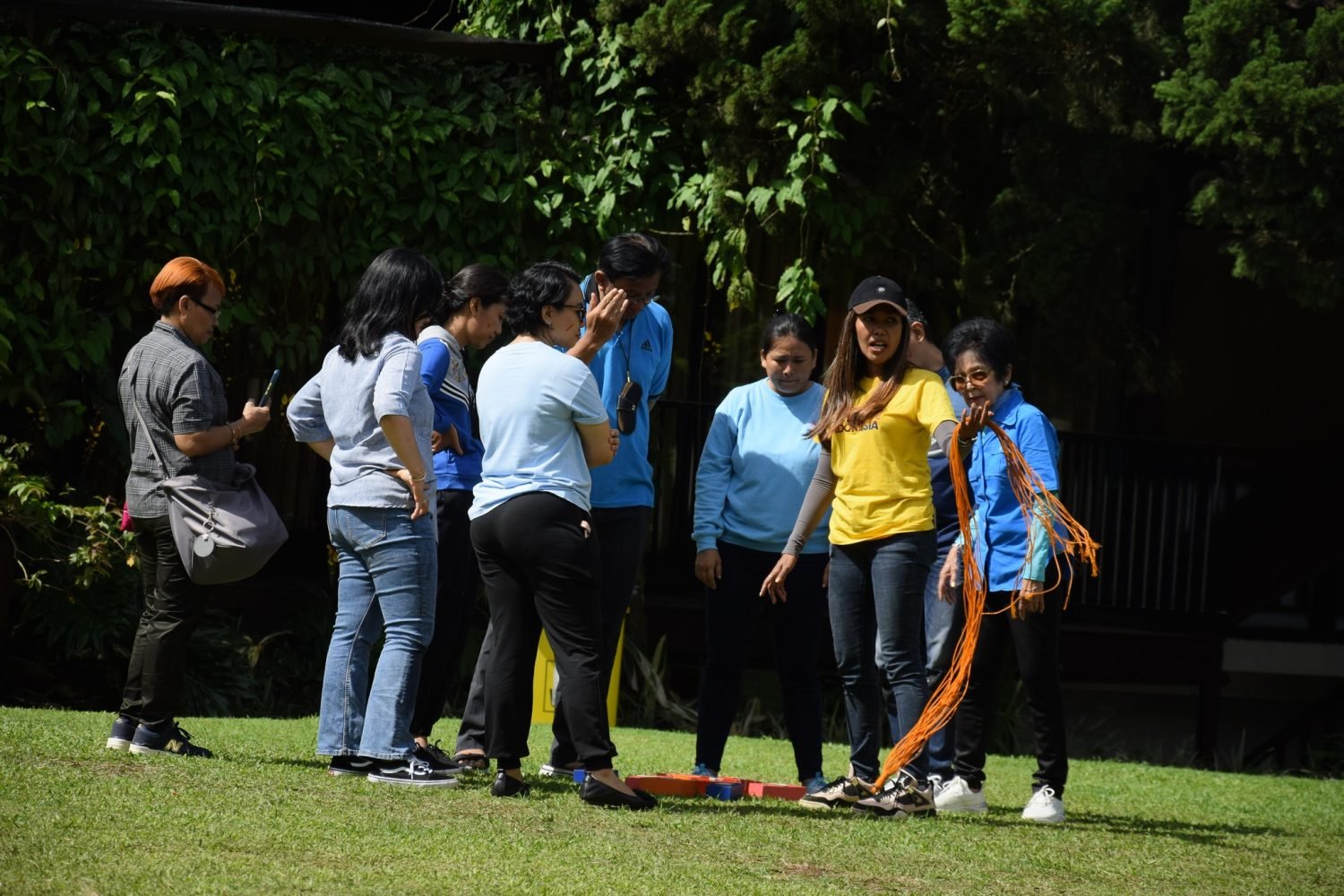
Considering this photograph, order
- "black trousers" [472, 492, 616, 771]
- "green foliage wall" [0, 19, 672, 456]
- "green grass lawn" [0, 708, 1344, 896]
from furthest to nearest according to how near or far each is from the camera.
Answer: "green foliage wall" [0, 19, 672, 456] → "black trousers" [472, 492, 616, 771] → "green grass lawn" [0, 708, 1344, 896]

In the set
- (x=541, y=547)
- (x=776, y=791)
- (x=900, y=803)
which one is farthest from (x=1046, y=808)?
(x=541, y=547)

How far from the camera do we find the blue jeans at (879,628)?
18.2 ft

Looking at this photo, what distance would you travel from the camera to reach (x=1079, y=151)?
1005 centimetres

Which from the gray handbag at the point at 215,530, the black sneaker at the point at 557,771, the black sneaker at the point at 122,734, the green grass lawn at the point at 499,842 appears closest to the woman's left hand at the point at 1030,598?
the green grass lawn at the point at 499,842

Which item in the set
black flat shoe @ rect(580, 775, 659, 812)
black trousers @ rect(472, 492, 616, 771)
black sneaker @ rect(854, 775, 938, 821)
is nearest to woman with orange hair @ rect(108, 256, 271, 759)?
black trousers @ rect(472, 492, 616, 771)

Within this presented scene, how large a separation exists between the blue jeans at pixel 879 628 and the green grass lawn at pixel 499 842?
0.36 m

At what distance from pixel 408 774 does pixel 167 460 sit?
57.3 inches

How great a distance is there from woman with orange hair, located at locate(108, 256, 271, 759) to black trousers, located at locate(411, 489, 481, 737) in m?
0.79

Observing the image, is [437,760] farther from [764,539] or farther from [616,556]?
[764,539]

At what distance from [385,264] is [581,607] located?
4.70 ft

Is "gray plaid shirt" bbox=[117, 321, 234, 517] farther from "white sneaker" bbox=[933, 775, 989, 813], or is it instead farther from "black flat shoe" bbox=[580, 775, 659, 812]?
"white sneaker" bbox=[933, 775, 989, 813]

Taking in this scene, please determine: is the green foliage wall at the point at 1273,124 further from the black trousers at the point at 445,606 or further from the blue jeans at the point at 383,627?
the blue jeans at the point at 383,627

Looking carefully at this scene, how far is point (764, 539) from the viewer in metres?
6.29

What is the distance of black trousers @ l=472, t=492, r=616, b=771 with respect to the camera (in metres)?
5.12
